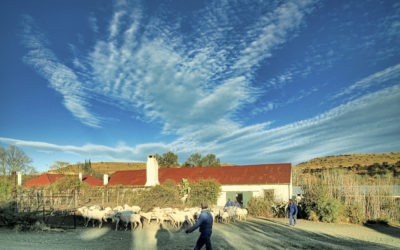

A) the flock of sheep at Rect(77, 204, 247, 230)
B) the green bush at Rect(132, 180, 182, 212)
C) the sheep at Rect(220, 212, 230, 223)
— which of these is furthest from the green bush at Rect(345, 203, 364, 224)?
the green bush at Rect(132, 180, 182, 212)

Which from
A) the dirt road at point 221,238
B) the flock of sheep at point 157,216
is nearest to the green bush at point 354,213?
the dirt road at point 221,238

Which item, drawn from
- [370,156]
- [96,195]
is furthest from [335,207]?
[370,156]

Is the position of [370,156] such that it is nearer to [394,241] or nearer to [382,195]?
[382,195]

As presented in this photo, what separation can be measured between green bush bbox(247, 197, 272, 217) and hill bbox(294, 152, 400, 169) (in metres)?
51.0

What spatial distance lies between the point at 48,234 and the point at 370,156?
264ft

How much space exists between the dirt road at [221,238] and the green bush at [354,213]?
212cm

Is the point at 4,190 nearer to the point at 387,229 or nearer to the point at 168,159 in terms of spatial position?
the point at 387,229

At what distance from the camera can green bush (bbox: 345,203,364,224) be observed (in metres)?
18.4

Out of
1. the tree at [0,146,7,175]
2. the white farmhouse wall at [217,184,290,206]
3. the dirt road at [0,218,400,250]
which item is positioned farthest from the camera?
the tree at [0,146,7,175]

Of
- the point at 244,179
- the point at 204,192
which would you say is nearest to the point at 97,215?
the point at 204,192

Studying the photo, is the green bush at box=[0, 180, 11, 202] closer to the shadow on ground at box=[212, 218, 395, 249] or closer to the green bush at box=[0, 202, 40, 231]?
the green bush at box=[0, 202, 40, 231]

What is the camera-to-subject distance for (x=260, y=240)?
487 inches

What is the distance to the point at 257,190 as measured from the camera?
87.0ft

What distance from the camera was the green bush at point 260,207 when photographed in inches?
860
